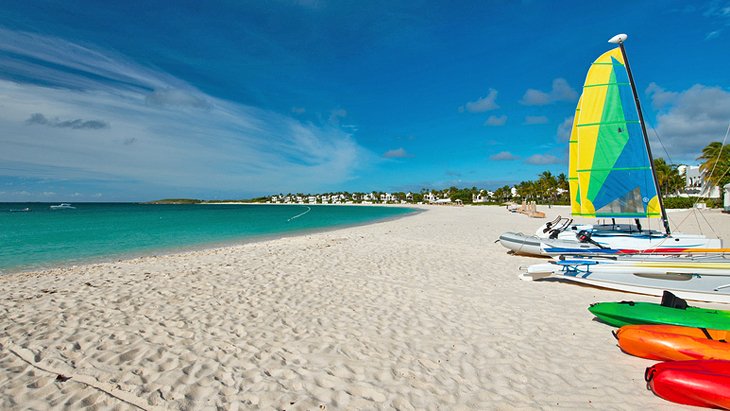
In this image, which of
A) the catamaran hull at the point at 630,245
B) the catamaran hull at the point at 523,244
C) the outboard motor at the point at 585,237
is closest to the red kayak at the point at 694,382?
the catamaran hull at the point at 630,245

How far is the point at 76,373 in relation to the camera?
393cm

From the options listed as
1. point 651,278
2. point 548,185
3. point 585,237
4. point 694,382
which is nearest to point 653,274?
point 651,278

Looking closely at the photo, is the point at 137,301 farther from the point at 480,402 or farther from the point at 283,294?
the point at 480,402

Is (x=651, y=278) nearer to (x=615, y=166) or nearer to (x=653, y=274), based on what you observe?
(x=653, y=274)

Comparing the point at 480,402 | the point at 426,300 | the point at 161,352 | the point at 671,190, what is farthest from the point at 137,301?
the point at 671,190

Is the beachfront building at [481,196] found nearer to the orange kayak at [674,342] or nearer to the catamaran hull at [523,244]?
the catamaran hull at [523,244]

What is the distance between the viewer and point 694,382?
131 inches

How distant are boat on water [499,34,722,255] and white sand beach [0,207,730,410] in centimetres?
400

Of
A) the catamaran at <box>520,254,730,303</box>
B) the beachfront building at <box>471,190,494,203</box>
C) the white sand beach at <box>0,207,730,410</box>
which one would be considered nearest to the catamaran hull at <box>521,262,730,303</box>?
the catamaran at <box>520,254,730,303</box>

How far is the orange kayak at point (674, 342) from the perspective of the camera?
3.91m

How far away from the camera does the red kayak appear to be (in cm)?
324

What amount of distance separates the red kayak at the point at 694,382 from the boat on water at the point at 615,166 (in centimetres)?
779

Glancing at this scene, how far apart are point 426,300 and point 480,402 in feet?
11.6

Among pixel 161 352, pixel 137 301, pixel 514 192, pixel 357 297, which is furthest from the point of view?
pixel 514 192
